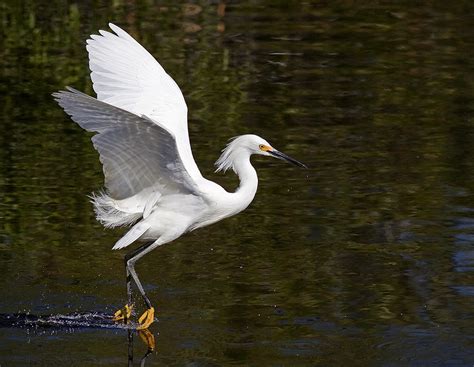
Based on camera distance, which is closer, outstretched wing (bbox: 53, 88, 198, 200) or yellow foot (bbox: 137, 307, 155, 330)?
outstretched wing (bbox: 53, 88, 198, 200)

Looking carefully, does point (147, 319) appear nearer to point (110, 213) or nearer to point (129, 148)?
point (110, 213)

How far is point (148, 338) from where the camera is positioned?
7.55m

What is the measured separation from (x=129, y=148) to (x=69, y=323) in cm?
115

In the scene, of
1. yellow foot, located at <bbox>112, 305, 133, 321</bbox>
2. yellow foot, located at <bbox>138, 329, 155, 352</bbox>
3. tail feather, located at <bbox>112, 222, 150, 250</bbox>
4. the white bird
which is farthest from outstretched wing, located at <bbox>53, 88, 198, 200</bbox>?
yellow foot, located at <bbox>138, 329, 155, 352</bbox>

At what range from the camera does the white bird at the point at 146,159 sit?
23.8 feet

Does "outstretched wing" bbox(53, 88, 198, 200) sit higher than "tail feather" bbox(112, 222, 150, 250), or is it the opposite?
"outstretched wing" bbox(53, 88, 198, 200)

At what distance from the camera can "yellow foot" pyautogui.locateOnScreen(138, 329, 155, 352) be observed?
743cm

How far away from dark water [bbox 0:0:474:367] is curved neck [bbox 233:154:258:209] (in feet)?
1.91

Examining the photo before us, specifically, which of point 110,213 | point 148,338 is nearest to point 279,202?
point 110,213

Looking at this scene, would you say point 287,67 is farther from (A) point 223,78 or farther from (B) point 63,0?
(B) point 63,0

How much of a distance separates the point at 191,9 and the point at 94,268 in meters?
9.45

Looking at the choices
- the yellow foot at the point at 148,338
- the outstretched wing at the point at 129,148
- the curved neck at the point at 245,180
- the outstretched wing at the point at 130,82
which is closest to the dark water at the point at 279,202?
the yellow foot at the point at 148,338

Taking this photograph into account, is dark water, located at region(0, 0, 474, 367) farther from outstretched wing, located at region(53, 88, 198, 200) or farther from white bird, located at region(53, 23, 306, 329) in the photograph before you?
outstretched wing, located at region(53, 88, 198, 200)

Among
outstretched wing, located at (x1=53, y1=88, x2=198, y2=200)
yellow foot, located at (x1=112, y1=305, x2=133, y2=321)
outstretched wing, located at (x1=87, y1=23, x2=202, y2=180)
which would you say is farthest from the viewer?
outstretched wing, located at (x1=87, y1=23, x2=202, y2=180)
